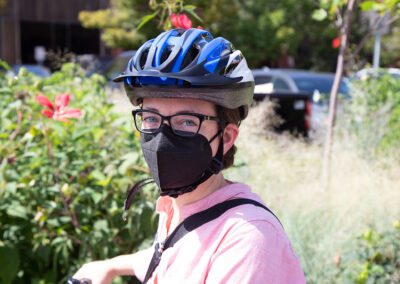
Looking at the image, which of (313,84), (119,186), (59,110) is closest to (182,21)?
(59,110)

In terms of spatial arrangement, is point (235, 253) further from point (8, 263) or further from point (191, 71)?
point (8, 263)

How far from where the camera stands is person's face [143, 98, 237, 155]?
5.12ft

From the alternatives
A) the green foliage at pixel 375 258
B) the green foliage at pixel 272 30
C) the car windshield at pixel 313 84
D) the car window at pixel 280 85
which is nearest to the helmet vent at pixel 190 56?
the green foliage at pixel 375 258

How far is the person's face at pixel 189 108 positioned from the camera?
1560mm

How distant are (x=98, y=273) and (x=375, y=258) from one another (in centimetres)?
181

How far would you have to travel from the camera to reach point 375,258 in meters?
3.12

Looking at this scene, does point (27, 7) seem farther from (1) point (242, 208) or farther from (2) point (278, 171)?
(1) point (242, 208)

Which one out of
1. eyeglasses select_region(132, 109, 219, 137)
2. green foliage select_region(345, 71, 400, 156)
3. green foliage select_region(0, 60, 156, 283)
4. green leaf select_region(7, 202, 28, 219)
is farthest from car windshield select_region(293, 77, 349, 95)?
eyeglasses select_region(132, 109, 219, 137)

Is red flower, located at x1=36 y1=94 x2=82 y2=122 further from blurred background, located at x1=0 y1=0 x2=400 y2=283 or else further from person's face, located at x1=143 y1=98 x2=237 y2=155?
person's face, located at x1=143 y1=98 x2=237 y2=155

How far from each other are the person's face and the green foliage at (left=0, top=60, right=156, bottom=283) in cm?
137

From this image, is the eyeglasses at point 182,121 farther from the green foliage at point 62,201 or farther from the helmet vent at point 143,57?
the green foliage at point 62,201

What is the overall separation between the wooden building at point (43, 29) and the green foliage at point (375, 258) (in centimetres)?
2494

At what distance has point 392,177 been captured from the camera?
167 inches

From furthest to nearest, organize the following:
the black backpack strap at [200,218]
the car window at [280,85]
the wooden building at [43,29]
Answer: the wooden building at [43,29]
the car window at [280,85]
the black backpack strap at [200,218]
